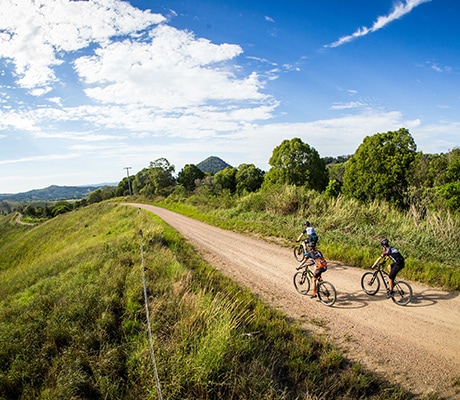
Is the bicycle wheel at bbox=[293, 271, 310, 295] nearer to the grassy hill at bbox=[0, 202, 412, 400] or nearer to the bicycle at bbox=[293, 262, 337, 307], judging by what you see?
the bicycle at bbox=[293, 262, 337, 307]

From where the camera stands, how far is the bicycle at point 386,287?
24.0ft

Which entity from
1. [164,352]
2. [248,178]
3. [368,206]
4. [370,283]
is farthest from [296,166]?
[248,178]

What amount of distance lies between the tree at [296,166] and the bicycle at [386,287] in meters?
22.6

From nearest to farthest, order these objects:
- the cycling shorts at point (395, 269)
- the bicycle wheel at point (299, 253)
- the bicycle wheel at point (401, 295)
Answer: the bicycle wheel at point (401, 295) < the cycling shorts at point (395, 269) < the bicycle wheel at point (299, 253)

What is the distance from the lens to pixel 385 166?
25875 mm

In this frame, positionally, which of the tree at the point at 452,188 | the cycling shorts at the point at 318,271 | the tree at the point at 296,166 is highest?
the tree at the point at 296,166

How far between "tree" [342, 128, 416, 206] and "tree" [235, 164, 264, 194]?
106 ft

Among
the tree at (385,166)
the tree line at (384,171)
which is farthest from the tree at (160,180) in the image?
the tree at (385,166)

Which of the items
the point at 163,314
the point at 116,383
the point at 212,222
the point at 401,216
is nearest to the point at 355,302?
the point at 163,314

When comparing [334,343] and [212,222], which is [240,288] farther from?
[212,222]

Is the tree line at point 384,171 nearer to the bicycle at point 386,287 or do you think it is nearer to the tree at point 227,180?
the bicycle at point 386,287

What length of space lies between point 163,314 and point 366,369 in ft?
14.6

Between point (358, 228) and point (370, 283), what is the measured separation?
6.44 metres

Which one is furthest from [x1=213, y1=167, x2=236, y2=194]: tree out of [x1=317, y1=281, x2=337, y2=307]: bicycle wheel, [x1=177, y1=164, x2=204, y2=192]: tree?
[x1=317, y1=281, x2=337, y2=307]: bicycle wheel
